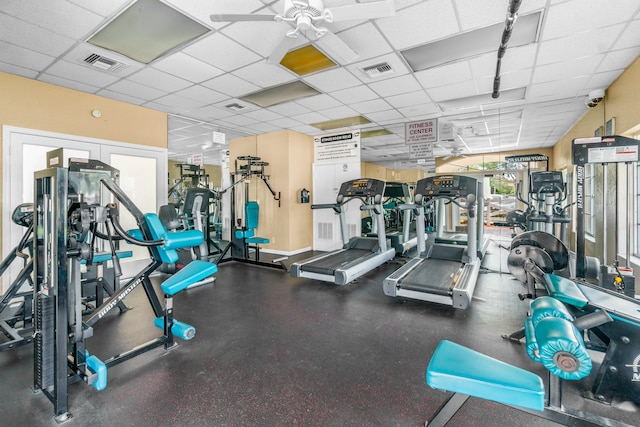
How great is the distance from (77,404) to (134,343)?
32.1 inches

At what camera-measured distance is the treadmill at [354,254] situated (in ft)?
14.1

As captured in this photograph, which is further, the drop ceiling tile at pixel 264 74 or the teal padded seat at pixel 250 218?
the teal padded seat at pixel 250 218

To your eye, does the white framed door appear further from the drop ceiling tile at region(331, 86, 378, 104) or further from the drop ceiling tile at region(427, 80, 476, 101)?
the drop ceiling tile at region(427, 80, 476, 101)

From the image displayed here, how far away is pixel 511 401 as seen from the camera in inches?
45.6

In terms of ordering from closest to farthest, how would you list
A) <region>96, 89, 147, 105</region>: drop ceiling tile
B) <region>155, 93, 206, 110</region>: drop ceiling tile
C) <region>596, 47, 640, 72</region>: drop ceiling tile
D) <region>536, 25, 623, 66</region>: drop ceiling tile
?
<region>536, 25, 623, 66</region>: drop ceiling tile → <region>596, 47, 640, 72</region>: drop ceiling tile → <region>96, 89, 147, 105</region>: drop ceiling tile → <region>155, 93, 206, 110</region>: drop ceiling tile

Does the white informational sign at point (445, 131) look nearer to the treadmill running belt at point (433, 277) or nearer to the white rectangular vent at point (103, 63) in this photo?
the treadmill running belt at point (433, 277)

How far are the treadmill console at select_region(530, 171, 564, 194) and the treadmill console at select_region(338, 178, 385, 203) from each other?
2360 millimetres

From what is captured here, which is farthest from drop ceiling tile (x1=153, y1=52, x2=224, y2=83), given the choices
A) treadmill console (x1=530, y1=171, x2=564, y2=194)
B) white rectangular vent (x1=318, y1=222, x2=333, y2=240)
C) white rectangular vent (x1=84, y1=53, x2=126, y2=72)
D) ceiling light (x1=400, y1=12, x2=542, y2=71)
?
treadmill console (x1=530, y1=171, x2=564, y2=194)

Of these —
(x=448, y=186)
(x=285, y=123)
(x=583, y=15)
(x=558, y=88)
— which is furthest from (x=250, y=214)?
(x=558, y=88)

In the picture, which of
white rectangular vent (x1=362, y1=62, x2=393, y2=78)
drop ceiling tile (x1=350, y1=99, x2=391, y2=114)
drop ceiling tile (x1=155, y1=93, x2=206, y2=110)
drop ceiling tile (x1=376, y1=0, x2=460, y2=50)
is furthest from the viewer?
drop ceiling tile (x1=350, y1=99, x2=391, y2=114)

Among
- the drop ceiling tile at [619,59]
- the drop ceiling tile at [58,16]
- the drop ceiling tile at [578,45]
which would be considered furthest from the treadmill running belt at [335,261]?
the drop ceiling tile at [619,59]

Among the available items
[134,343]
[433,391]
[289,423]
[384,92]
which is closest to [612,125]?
[384,92]

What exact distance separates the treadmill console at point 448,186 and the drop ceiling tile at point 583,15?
2115mm

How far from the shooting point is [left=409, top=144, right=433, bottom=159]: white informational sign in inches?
245
